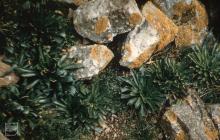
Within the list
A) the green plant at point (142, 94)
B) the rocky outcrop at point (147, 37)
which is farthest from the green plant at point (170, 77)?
the rocky outcrop at point (147, 37)

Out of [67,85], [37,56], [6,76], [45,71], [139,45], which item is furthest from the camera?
[139,45]

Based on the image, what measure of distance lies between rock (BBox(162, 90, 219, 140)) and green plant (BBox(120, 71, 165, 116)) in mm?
389

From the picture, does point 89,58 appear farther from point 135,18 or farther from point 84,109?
point 135,18

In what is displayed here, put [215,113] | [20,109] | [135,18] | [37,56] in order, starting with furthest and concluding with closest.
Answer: [135,18] < [215,113] < [37,56] < [20,109]

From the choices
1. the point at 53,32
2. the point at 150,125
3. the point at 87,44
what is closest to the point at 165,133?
the point at 150,125

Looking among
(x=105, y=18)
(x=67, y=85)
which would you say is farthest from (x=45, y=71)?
(x=105, y=18)

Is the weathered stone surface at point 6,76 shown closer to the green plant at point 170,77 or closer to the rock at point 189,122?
the green plant at point 170,77

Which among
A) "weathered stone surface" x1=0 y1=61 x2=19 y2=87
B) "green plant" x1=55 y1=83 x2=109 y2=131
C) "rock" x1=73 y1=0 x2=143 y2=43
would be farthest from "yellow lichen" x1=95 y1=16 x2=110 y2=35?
"weathered stone surface" x1=0 y1=61 x2=19 y2=87

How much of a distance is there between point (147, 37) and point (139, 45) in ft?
1.04

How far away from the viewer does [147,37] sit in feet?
36.0

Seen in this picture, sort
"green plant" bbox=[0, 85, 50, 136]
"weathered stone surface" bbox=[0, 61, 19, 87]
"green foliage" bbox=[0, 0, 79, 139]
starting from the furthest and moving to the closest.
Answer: "green foliage" bbox=[0, 0, 79, 139]
"weathered stone surface" bbox=[0, 61, 19, 87]
"green plant" bbox=[0, 85, 50, 136]

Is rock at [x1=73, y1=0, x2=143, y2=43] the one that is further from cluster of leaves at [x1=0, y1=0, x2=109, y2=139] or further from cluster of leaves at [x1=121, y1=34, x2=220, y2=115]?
cluster of leaves at [x1=121, y1=34, x2=220, y2=115]

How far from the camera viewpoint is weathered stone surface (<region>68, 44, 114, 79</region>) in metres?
10.4

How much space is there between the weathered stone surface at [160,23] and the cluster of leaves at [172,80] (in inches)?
21.5
